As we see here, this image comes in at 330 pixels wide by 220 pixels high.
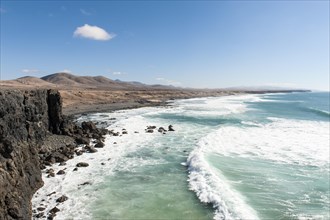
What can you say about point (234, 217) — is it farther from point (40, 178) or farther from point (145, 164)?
point (40, 178)

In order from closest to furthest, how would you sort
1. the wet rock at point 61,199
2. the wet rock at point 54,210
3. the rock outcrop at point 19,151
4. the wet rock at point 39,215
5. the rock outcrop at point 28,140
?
1. the rock outcrop at point 19,151
2. the rock outcrop at point 28,140
3. the wet rock at point 39,215
4. the wet rock at point 54,210
5. the wet rock at point 61,199

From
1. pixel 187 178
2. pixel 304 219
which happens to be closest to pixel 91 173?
pixel 187 178

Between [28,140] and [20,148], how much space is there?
3.90 meters

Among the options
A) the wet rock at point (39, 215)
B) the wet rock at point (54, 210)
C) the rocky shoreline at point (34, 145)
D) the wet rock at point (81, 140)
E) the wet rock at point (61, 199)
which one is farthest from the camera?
the wet rock at point (81, 140)

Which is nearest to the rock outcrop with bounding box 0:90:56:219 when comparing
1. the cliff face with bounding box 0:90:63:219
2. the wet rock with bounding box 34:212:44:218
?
the cliff face with bounding box 0:90:63:219

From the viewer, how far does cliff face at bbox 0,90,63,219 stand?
16.5 meters

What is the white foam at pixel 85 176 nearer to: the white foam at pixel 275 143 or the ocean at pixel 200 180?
the ocean at pixel 200 180

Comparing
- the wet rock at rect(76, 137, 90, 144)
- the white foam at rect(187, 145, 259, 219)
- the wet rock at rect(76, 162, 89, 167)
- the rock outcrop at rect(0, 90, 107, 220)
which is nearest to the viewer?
the rock outcrop at rect(0, 90, 107, 220)

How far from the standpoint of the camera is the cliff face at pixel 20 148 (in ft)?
54.1

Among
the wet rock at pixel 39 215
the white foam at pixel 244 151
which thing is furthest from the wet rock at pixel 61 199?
the white foam at pixel 244 151

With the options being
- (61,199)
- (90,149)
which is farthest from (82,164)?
(61,199)

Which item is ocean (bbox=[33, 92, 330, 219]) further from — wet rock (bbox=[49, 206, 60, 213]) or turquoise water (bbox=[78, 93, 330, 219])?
wet rock (bbox=[49, 206, 60, 213])

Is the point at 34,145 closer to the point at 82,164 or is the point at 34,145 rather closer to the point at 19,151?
the point at 82,164

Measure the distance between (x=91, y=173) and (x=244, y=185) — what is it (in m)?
12.2
